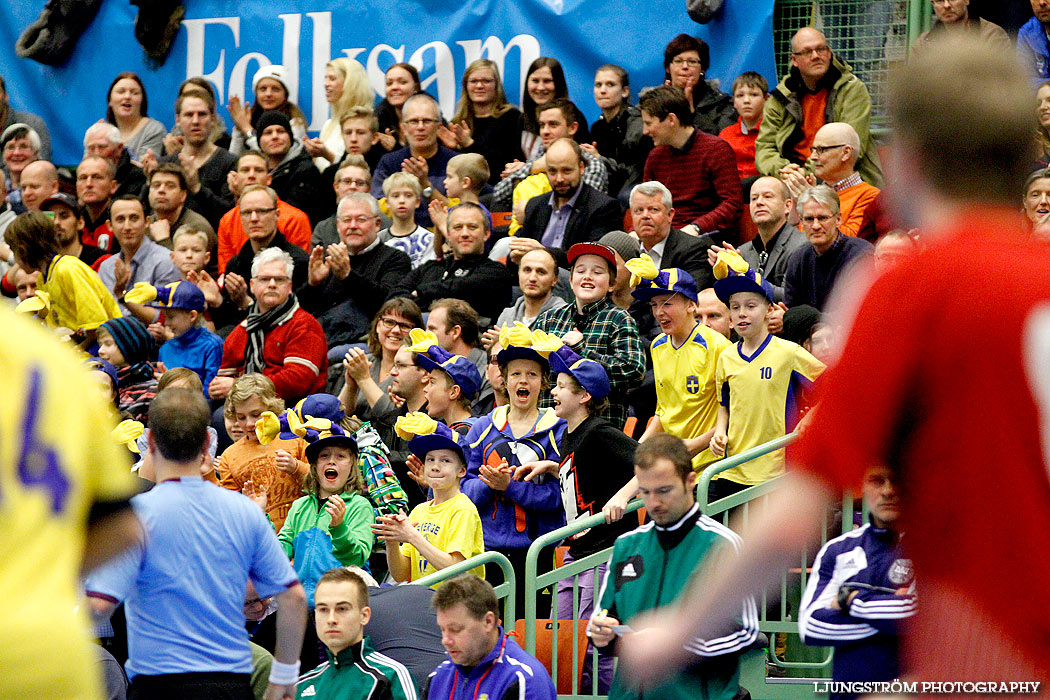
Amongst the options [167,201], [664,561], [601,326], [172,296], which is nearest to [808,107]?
[601,326]

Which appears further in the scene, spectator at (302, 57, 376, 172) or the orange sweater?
spectator at (302, 57, 376, 172)

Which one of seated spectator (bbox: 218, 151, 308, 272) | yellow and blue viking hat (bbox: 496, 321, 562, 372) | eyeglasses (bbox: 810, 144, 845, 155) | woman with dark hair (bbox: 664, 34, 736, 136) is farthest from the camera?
seated spectator (bbox: 218, 151, 308, 272)

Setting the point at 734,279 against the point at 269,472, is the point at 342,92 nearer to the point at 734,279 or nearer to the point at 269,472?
the point at 269,472

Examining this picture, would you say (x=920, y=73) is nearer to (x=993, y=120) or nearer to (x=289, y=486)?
(x=993, y=120)

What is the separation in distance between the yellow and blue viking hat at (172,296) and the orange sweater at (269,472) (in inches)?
78.5

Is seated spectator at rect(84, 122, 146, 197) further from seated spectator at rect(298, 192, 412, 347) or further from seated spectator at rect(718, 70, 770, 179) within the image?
seated spectator at rect(718, 70, 770, 179)

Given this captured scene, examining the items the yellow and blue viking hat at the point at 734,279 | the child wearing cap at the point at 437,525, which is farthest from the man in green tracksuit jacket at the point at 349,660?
the yellow and blue viking hat at the point at 734,279

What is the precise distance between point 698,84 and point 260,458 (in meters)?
5.23

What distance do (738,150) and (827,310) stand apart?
2.89 meters

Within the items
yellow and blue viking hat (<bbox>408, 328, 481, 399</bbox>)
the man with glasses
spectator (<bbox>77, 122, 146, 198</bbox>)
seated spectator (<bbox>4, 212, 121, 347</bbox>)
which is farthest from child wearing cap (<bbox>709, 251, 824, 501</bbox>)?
spectator (<bbox>77, 122, 146, 198</bbox>)

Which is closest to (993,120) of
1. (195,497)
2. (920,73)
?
(920,73)

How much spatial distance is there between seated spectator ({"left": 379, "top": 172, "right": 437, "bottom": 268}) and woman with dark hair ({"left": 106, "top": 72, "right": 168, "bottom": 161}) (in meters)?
3.72

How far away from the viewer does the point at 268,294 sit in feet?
32.8

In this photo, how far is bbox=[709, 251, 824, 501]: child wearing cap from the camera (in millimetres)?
7723
